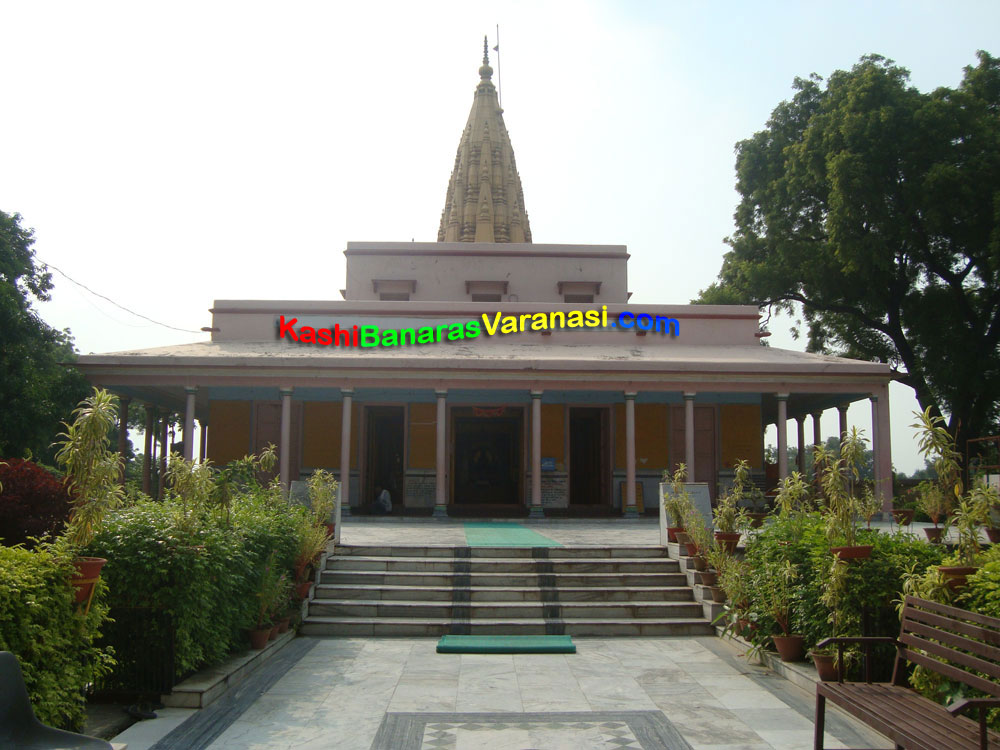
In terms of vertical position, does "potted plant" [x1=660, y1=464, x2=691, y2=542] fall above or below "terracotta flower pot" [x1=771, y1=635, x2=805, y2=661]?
above

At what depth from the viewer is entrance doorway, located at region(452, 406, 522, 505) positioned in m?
19.8

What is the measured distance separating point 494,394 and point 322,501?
933 centimetres

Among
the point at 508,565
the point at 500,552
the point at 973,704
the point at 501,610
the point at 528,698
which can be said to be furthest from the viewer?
the point at 500,552

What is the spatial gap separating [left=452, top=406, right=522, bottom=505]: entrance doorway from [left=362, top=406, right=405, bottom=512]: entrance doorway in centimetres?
140

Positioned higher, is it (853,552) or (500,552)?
(853,552)

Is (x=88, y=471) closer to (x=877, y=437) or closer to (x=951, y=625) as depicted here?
(x=951, y=625)

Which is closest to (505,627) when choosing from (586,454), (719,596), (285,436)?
(719,596)

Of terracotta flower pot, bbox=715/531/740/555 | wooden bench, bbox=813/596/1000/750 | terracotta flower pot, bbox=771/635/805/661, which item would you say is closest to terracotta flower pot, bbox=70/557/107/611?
wooden bench, bbox=813/596/1000/750

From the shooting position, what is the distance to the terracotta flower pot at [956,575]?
5.37 m

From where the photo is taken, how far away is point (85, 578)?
516cm

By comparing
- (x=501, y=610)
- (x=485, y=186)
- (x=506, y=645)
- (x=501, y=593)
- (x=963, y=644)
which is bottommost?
(x=506, y=645)

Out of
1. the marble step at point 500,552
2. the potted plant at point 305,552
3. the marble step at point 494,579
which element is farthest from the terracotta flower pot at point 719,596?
the potted plant at point 305,552

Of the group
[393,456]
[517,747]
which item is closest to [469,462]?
[393,456]

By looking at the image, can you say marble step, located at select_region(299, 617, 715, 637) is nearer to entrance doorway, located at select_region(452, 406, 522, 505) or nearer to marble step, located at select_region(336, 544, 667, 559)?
marble step, located at select_region(336, 544, 667, 559)
